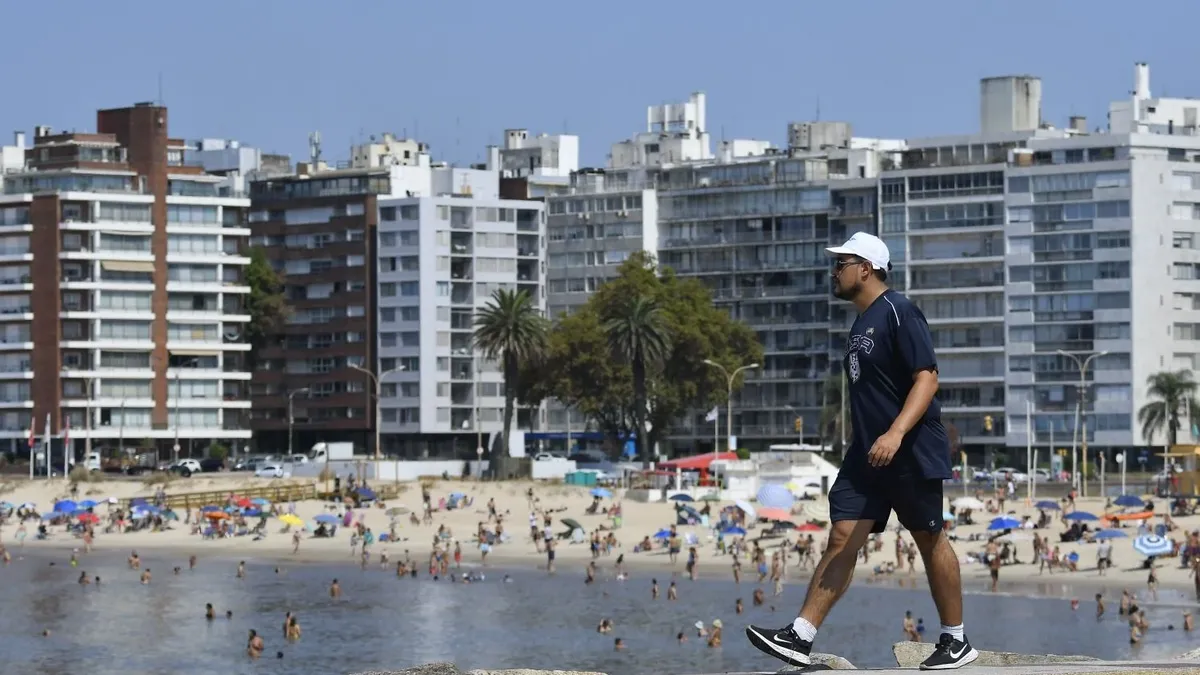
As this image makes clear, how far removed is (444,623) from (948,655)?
51.9m

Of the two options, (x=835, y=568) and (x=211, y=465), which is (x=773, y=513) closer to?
(x=211, y=465)

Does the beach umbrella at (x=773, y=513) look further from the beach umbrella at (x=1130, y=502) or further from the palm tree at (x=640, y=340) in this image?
the palm tree at (x=640, y=340)

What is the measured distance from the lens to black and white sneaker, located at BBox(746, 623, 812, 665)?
434 inches

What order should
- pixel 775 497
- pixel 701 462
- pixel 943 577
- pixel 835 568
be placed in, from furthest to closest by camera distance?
pixel 701 462, pixel 775 497, pixel 943 577, pixel 835 568

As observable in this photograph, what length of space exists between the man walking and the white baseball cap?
0.04 ft

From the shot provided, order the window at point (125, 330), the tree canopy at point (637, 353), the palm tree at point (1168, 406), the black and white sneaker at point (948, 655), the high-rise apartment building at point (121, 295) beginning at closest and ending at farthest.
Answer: the black and white sneaker at point (948, 655) < the tree canopy at point (637, 353) < the palm tree at point (1168, 406) < the high-rise apartment building at point (121, 295) < the window at point (125, 330)

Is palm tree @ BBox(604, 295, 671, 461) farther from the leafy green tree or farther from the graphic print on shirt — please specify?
the graphic print on shirt

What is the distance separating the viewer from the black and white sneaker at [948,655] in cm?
1132

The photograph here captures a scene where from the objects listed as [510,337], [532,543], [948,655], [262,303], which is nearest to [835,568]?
[948,655]

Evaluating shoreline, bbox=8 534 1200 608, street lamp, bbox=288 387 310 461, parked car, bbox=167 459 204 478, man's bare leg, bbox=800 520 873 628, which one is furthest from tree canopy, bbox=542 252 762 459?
man's bare leg, bbox=800 520 873 628

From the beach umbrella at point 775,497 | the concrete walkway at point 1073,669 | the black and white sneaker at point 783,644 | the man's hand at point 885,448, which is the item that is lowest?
the beach umbrella at point 775,497

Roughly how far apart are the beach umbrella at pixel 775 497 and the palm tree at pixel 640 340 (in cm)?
2958

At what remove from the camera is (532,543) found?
287ft

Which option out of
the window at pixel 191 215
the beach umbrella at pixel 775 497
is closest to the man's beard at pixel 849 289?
the beach umbrella at pixel 775 497
